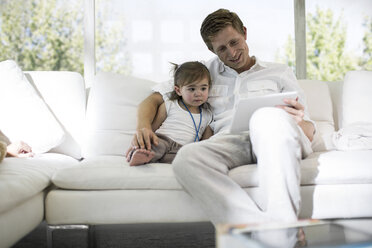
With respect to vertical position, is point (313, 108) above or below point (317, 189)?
above

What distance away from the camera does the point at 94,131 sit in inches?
80.8

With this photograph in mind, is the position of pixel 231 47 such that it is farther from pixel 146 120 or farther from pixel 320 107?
pixel 320 107

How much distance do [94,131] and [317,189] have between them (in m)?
1.14

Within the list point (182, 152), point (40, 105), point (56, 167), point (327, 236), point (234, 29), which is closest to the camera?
point (327, 236)

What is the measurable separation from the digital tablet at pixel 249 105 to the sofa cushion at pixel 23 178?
0.74 meters

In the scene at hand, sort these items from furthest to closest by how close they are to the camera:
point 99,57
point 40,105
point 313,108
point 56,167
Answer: point 99,57, point 313,108, point 40,105, point 56,167

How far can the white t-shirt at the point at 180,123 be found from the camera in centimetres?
189

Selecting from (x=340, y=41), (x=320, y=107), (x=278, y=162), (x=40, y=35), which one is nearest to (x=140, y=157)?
(x=278, y=162)

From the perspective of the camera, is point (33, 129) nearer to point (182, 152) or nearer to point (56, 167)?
point (56, 167)

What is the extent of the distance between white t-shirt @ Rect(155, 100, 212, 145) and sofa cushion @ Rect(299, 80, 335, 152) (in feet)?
1.95

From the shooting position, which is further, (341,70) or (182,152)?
(341,70)

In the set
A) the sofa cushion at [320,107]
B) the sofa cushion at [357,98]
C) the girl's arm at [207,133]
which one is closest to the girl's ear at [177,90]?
the girl's arm at [207,133]

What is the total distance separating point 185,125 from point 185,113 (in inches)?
2.4

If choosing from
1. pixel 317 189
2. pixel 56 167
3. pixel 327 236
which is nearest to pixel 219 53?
pixel 317 189
